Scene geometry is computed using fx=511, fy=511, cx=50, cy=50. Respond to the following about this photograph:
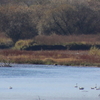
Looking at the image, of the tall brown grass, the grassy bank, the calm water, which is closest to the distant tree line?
the tall brown grass

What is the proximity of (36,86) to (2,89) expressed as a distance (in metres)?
2.22

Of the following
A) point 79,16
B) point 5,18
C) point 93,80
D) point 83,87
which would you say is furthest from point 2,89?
point 79,16

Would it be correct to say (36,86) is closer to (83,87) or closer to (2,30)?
(83,87)

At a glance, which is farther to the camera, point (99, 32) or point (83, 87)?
point (99, 32)

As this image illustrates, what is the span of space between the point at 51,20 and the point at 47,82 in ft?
126

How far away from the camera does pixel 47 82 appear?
26953 mm

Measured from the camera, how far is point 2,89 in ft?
77.0

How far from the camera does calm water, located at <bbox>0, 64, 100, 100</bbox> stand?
21953 mm

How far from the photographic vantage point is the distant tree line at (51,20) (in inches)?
2379

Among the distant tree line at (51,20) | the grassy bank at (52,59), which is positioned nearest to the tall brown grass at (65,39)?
the distant tree line at (51,20)

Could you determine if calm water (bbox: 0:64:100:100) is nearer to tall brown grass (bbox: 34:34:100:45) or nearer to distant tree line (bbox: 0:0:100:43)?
tall brown grass (bbox: 34:34:100:45)

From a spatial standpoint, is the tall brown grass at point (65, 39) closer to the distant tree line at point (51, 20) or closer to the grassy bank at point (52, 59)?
the distant tree line at point (51, 20)

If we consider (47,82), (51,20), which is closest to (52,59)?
(47,82)

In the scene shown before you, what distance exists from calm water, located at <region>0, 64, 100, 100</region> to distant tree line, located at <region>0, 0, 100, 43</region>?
2249 centimetres
